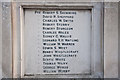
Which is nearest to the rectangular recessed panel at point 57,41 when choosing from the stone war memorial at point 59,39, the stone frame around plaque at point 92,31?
the stone war memorial at point 59,39

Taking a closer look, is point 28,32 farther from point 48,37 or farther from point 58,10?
point 58,10

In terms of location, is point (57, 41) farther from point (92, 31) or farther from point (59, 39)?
point (92, 31)

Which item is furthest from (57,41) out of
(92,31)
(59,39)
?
(92,31)

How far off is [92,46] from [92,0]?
1252 mm

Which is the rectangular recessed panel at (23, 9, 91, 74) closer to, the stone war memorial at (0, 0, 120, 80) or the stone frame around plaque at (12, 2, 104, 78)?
the stone war memorial at (0, 0, 120, 80)

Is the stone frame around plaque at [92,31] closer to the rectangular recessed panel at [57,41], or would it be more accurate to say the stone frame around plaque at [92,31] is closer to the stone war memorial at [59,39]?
the stone war memorial at [59,39]

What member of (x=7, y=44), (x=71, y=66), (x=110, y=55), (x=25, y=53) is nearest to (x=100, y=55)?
(x=110, y=55)

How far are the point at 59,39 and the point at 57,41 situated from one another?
0.08 metres

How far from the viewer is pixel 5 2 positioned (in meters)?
4.59

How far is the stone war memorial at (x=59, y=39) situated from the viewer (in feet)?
14.9

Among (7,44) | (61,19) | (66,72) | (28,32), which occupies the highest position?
(61,19)

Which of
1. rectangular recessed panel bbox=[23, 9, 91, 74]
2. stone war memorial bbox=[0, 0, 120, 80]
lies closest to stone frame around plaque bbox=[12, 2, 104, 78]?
stone war memorial bbox=[0, 0, 120, 80]

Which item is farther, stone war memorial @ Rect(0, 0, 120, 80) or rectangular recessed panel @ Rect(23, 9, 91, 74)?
rectangular recessed panel @ Rect(23, 9, 91, 74)

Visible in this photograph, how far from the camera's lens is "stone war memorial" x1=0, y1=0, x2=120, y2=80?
4.55 meters
